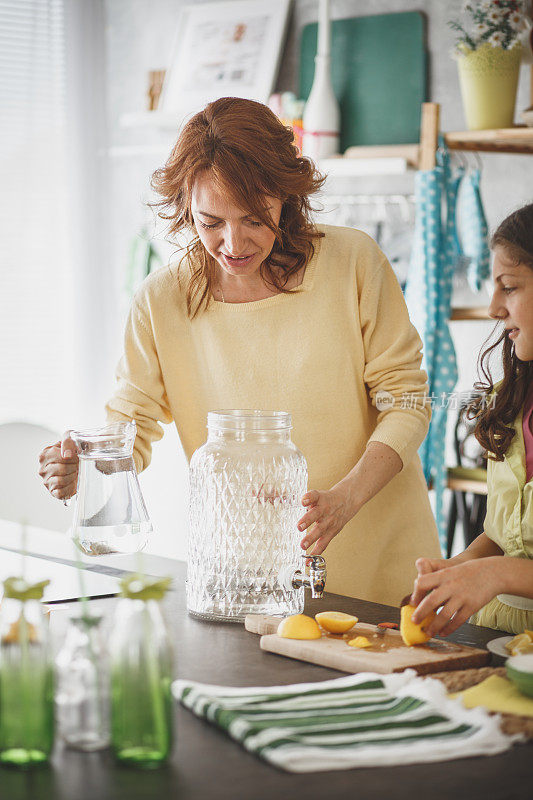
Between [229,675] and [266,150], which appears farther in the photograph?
[266,150]

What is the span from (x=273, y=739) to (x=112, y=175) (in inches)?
162

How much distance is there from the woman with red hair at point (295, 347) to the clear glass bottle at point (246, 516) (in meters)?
0.29

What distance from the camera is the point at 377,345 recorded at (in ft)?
6.23

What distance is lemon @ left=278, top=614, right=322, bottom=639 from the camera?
4.41 feet

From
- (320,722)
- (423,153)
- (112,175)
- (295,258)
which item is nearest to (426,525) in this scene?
(295,258)

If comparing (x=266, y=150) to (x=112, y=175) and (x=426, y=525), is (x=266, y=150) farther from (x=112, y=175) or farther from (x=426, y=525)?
(x=112, y=175)

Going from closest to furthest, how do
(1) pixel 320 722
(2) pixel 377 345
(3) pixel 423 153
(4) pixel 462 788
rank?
(4) pixel 462 788 < (1) pixel 320 722 < (2) pixel 377 345 < (3) pixel 423 153

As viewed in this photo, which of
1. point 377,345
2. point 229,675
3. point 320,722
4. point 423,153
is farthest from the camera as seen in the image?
point 423,153

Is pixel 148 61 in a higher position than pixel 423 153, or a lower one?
higher

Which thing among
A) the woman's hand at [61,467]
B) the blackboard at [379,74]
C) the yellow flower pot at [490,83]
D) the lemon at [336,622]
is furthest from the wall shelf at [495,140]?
the lemon at [336,622]

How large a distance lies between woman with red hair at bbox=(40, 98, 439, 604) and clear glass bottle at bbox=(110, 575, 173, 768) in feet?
2.77

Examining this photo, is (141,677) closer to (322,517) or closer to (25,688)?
(25,688)

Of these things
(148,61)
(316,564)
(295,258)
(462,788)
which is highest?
(148,61)

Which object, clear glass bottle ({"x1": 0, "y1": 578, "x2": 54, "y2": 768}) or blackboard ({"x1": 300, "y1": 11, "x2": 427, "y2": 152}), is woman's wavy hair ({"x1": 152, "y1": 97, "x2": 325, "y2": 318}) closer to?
clear glass bottle ({"x1": 0, "y1": 578, "x2": 54, "y2": 768})
